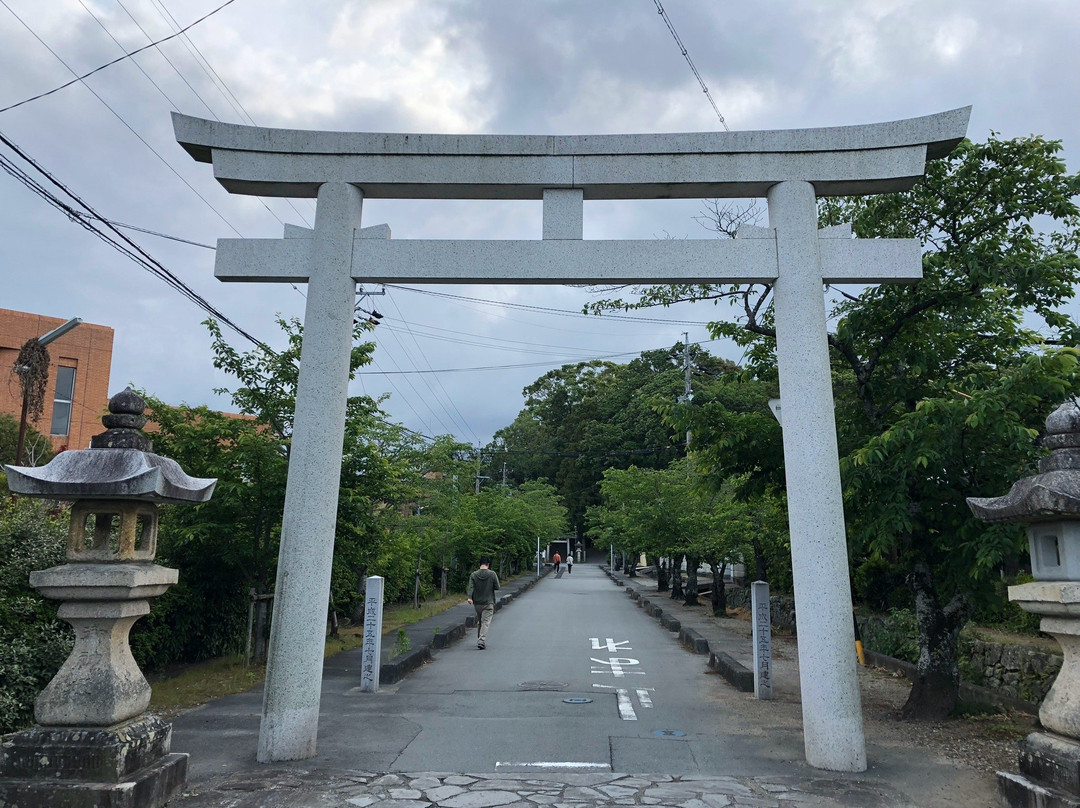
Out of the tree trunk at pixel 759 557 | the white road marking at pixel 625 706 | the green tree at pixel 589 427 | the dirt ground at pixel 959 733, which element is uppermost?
the green tree at pixel 589 427

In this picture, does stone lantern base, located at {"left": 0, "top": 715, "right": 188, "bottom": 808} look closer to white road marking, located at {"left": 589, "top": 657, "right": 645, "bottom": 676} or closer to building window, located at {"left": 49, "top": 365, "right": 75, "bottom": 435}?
white road marking, located at {"left": 589, "top": 657, "right": 645, "bottom": 676}

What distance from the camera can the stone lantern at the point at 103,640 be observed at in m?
4.96

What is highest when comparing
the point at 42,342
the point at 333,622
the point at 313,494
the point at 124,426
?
the point at 42,342

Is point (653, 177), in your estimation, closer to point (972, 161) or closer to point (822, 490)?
point (822, 490)

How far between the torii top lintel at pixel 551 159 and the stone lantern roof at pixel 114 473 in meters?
3.17

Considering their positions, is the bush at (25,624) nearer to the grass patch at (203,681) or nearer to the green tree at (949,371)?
the grass patch at (203,681)

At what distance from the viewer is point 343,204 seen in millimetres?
7672

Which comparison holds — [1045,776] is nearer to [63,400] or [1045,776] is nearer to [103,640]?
[103,640]

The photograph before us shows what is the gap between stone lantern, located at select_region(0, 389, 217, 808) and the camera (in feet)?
16.3

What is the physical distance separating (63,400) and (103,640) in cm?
2770

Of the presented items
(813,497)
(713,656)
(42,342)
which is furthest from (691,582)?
(42,342)

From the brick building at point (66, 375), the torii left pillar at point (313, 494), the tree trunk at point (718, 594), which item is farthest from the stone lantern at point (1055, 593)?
the brick building at point (66, 375)

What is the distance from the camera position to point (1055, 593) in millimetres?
5113

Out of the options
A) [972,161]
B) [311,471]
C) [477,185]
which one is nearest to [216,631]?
[311,471]
